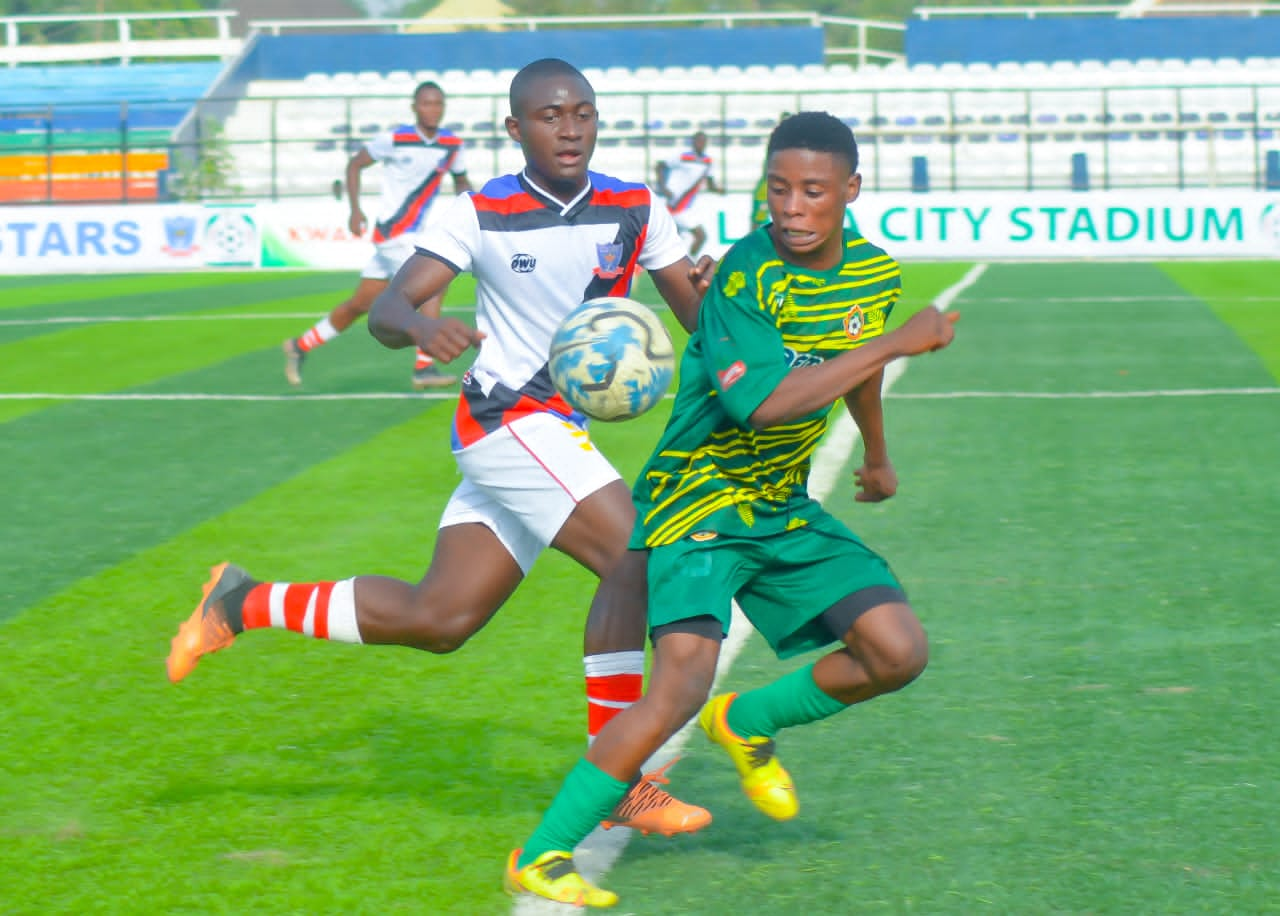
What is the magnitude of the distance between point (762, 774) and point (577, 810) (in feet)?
1.75

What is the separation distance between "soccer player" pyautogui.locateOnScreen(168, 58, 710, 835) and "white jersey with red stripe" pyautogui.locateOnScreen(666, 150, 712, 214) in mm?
22184

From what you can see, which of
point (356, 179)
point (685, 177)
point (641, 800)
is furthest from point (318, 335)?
point (685, 177)

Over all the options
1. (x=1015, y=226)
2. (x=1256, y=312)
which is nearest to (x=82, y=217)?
(x=1015, y=226)

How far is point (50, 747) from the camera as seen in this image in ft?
16.1

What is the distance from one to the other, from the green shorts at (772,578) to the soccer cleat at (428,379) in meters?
8.90

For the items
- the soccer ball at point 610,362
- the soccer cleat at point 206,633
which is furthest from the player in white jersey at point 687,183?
the soccer ball at point 610,362

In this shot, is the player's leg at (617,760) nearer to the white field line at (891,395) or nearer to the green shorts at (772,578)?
the green shorts at (772,578)

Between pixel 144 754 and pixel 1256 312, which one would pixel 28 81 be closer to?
pixel 1256 312

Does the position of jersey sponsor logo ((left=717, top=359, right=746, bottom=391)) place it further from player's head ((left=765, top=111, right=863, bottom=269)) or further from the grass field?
the grass field

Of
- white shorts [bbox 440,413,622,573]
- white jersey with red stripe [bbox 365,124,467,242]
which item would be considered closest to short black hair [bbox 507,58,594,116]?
white shorts [bbox 440,413,622,573]

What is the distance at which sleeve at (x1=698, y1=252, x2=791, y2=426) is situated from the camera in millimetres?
3607

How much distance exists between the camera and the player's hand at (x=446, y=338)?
4031 millimetres

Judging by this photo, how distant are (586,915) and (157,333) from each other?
47.2 feet

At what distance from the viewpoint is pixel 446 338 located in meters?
4.07
